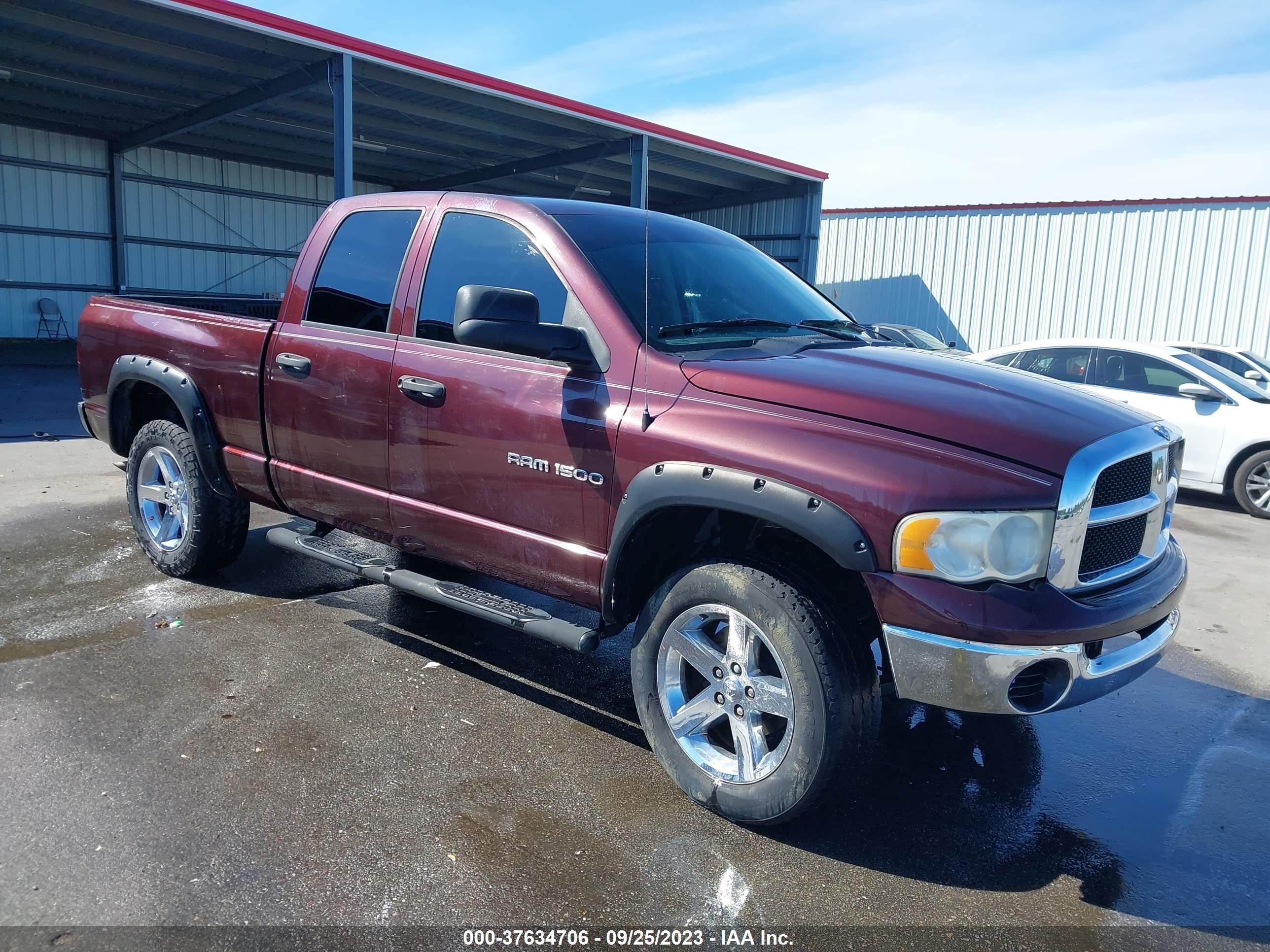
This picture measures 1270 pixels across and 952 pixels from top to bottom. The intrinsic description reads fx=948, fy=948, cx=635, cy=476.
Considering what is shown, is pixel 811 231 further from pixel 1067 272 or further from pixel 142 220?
pixel 142 220

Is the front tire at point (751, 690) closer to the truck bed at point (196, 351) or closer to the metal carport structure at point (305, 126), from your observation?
the truck bed at point (196, 351)

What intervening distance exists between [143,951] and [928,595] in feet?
7.36

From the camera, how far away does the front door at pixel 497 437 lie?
3.34 m

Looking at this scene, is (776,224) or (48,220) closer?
(48,220)

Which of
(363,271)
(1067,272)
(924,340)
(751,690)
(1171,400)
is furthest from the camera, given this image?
(1067,272)

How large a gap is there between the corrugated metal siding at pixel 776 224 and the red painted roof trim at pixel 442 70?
2896 mm

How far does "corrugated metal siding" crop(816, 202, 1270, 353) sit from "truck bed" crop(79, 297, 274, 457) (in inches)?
778

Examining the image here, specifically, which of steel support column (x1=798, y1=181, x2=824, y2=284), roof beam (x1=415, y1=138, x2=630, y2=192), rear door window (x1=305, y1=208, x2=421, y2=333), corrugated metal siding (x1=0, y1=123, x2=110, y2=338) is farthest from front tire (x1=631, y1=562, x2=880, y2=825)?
corrugated metal siding (x1=0, y1=123, x2=110, y2=338)

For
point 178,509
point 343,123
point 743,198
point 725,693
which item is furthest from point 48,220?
point 725,693

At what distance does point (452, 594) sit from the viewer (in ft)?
12.2

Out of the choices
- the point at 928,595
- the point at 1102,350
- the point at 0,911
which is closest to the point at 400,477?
the point at 0,911

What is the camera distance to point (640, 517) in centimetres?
311

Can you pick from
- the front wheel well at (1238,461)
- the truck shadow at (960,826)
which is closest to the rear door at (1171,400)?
the front wheel well at (1238,461)

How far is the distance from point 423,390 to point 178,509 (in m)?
2.29
